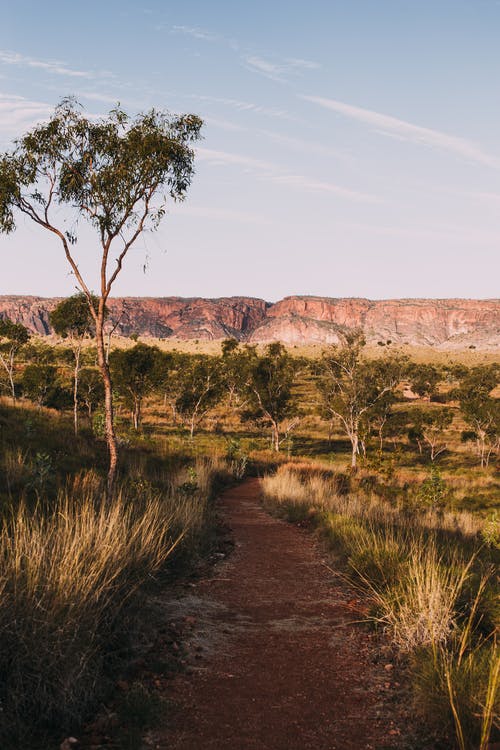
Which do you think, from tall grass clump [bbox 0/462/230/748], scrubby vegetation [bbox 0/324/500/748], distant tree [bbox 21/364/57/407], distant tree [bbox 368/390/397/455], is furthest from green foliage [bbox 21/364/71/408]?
tall grass clump [bbox 0/462/230/748]

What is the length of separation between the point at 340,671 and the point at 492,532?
393 inches

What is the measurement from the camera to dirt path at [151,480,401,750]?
3.98 metres

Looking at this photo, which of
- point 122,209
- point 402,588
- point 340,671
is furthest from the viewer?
point 122,209

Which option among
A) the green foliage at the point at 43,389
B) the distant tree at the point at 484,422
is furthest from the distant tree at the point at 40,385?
the distant tree at the point at 484,422

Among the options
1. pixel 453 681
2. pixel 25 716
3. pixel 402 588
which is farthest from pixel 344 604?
pixel 25 716

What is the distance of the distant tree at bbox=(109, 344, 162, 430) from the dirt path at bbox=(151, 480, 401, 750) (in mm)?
33432

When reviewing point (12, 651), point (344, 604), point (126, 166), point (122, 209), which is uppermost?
point (126, 166)

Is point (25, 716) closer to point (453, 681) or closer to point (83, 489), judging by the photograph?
point (453, 681)

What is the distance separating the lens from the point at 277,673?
5.05 m

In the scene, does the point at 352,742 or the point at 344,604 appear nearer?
the point at 352,742

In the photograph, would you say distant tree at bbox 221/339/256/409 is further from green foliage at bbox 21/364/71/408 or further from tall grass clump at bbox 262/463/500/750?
tall grass clump at bbox 262/463/500/750

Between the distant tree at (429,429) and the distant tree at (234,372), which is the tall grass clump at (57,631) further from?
the distant tree at (234,372)

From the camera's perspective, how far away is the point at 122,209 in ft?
41.4

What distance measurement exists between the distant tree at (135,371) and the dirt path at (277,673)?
3343cm
